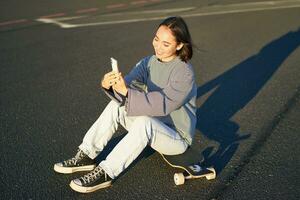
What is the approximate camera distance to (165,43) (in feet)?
11.4

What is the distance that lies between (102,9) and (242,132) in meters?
7.33

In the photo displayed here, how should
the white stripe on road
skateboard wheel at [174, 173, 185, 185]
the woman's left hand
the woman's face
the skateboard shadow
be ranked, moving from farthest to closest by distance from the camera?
1. the white stripe on road
2. the skateboard shadow
3. skateboard wheel at [174, 173, 185, 185]
4. the woman's face
5. the woman's left hand

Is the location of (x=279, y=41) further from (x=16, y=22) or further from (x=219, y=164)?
(x=16, y=22)

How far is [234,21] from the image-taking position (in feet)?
31.8

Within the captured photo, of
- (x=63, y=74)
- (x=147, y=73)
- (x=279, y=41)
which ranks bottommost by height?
(x=279, y=41)

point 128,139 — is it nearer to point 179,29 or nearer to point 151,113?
point 151,113

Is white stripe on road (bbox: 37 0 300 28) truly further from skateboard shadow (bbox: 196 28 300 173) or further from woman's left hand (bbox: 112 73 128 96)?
woman's left hand (bbox: 112 73 128 96)

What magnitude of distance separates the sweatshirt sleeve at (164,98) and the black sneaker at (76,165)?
650 mm

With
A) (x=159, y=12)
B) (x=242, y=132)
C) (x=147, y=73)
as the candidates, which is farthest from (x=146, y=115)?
(x=159, y=12)

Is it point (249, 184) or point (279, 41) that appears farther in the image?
point (279, 41)

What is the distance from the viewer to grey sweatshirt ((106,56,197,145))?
11.1 ft

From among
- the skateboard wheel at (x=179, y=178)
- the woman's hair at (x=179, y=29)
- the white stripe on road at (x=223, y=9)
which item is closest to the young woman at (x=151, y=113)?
the woman's hair at (x=179, y=29)

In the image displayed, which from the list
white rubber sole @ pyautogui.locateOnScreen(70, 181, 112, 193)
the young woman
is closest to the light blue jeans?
the young woman

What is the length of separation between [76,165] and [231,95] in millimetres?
2478
